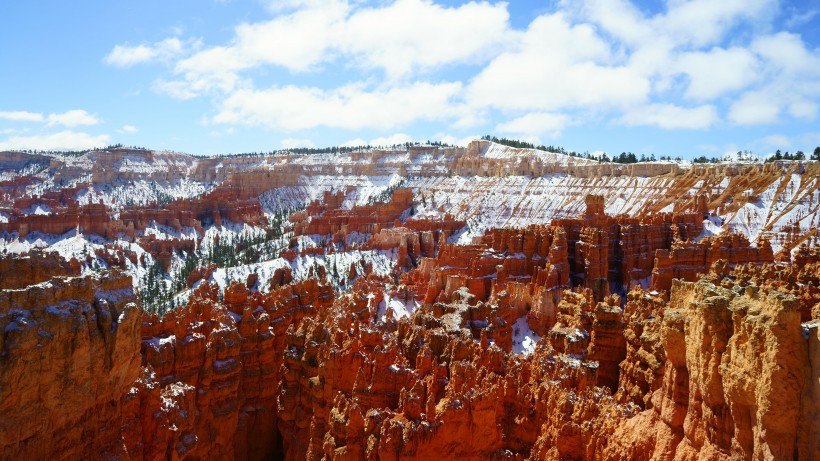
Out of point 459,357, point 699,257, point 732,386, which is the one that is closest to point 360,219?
point 699,257

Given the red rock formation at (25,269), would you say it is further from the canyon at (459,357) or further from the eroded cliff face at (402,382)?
the eroded cliff face at (402,382)

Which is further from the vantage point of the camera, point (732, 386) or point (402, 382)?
point (402, 382)

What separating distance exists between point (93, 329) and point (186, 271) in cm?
6421

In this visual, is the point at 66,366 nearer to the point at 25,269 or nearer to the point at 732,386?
the point at 25,269

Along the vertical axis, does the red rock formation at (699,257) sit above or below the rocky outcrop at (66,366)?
below

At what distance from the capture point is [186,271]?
6856 centimetres

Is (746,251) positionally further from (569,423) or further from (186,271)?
(186,271)

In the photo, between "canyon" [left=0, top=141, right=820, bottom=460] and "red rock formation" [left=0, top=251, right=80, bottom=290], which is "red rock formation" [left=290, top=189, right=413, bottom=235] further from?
"red rock formation" [left=0, top=251, right=80, bottom=290]

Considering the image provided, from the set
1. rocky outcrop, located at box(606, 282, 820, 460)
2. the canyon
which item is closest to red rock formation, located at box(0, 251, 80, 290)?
the canyon

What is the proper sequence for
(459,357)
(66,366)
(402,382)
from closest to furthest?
(66,366) → (402,382) → (459,357)

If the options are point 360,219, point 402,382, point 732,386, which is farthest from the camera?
point 360,219

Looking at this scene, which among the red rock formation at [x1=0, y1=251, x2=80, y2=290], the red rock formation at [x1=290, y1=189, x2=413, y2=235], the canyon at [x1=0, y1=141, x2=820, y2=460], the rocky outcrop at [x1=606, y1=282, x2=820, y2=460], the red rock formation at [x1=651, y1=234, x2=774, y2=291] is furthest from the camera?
the red rock formation at [x1=290, y1=189, x2=413, y2=235]

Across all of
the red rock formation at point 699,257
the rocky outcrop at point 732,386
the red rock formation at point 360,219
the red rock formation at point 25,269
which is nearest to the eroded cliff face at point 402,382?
the rocky outcrop at point 732,386

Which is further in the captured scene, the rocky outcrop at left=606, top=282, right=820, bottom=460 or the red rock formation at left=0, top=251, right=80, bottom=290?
the red rock formation at left=0, top=251, right=80, bottom=290
